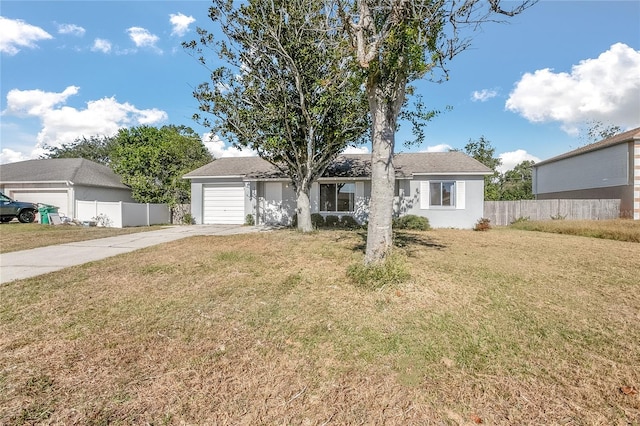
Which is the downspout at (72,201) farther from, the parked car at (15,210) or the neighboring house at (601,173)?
the neighboring house at (601,173)

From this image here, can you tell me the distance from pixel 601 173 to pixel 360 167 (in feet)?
50.1

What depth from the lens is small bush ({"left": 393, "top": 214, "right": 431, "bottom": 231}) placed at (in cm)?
1351

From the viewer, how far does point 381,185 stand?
16.1ft

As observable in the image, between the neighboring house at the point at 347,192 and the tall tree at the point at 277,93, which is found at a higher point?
the tall tree at the point at 277,93

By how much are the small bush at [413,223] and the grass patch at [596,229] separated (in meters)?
4.94

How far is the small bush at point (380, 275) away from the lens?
170 inches

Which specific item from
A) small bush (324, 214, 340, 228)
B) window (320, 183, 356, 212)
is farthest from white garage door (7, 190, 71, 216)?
small bush (324, 214, 340, 228)

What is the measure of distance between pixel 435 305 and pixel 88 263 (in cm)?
681

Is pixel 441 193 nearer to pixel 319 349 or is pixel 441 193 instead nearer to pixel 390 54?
pixel 390 54

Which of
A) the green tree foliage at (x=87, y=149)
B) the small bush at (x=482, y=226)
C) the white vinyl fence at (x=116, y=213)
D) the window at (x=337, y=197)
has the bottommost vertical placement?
the small bush at (x=482, y=226)

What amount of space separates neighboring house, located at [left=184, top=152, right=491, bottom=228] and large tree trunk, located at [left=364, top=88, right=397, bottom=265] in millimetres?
9250

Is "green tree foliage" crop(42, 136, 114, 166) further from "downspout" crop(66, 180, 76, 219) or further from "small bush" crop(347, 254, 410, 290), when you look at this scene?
"small bush" crop(347, 254, 410, 290)

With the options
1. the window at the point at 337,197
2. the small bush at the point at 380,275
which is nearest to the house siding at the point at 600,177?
the window at the point at 337,197

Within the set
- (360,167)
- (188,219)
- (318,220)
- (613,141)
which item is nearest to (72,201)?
(188,219)
